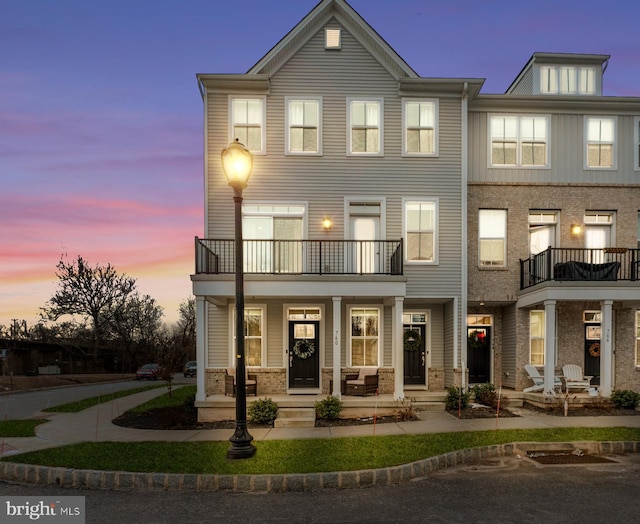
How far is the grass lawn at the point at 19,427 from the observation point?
1042 centimetres

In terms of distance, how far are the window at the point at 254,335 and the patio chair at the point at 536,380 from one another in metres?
7.92

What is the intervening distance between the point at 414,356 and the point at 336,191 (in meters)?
5.67

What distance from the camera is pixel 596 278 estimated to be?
Result: 1371 centimetres

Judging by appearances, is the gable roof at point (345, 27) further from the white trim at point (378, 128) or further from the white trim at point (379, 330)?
Answer: the white trim at point (379, 330)

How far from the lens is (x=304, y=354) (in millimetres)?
14062

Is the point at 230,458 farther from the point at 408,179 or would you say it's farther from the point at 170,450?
the point at 408,179

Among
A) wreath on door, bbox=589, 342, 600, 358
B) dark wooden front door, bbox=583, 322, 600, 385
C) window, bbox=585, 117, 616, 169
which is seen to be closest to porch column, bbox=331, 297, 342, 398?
dark wooden front door, bbox=583, 322, 600, 385

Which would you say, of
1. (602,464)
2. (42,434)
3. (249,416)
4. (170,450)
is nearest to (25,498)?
(170,450)

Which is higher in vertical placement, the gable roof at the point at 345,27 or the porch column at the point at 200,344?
the gable roof at the point at 345,27

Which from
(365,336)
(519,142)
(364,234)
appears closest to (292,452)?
(365,336)

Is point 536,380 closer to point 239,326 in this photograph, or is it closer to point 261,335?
point 261,335

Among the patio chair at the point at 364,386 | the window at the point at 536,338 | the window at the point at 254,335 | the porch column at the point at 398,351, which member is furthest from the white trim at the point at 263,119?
the window at the point at 536,338

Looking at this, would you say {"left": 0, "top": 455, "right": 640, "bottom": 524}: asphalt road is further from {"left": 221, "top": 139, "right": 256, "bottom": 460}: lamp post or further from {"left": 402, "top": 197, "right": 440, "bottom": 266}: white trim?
{"left": 402, "top": 197, "right": 440, "bottom": 266}: white trim

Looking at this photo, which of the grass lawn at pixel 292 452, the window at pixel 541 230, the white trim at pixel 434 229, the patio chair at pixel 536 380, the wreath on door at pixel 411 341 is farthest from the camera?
the window at pixel 541 230
